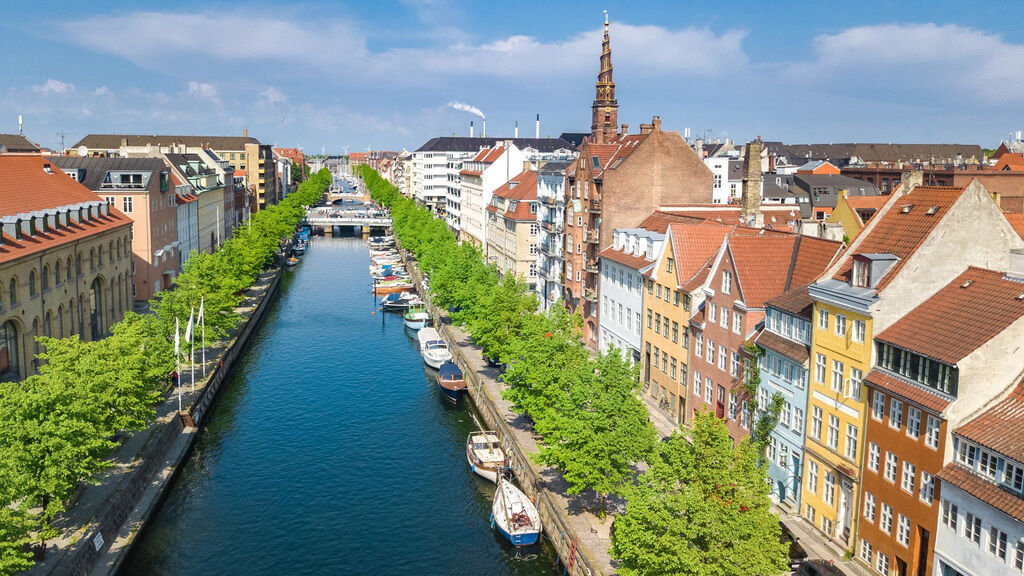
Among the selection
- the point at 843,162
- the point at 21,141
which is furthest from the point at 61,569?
the point at 843,162

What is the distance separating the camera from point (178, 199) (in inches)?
4523

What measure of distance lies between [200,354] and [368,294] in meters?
51.5

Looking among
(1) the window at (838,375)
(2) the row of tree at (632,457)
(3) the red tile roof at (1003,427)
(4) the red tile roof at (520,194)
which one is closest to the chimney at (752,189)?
(2) the row of tree at (632,457)

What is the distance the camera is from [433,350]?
82.9m

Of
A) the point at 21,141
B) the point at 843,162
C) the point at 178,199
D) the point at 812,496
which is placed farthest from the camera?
the point at 843,162

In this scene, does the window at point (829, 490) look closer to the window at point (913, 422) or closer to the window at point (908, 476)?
the window at point (908, 476)

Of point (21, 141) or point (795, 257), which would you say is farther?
point (21, 141)

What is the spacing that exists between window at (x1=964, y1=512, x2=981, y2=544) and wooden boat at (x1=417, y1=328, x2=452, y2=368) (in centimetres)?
5349

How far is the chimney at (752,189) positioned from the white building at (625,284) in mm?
6689

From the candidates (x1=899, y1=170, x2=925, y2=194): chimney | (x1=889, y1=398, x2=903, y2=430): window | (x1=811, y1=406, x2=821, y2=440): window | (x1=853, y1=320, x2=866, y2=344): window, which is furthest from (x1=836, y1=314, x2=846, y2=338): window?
(x1=899, y1=170, x2=925, y2=194): chimney

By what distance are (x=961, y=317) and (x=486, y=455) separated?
1204 inches

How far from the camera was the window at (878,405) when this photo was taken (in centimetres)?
3591

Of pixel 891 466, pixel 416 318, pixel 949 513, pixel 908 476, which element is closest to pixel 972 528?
pixel 949 513

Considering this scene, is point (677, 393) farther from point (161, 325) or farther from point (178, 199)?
point (178, 199)
